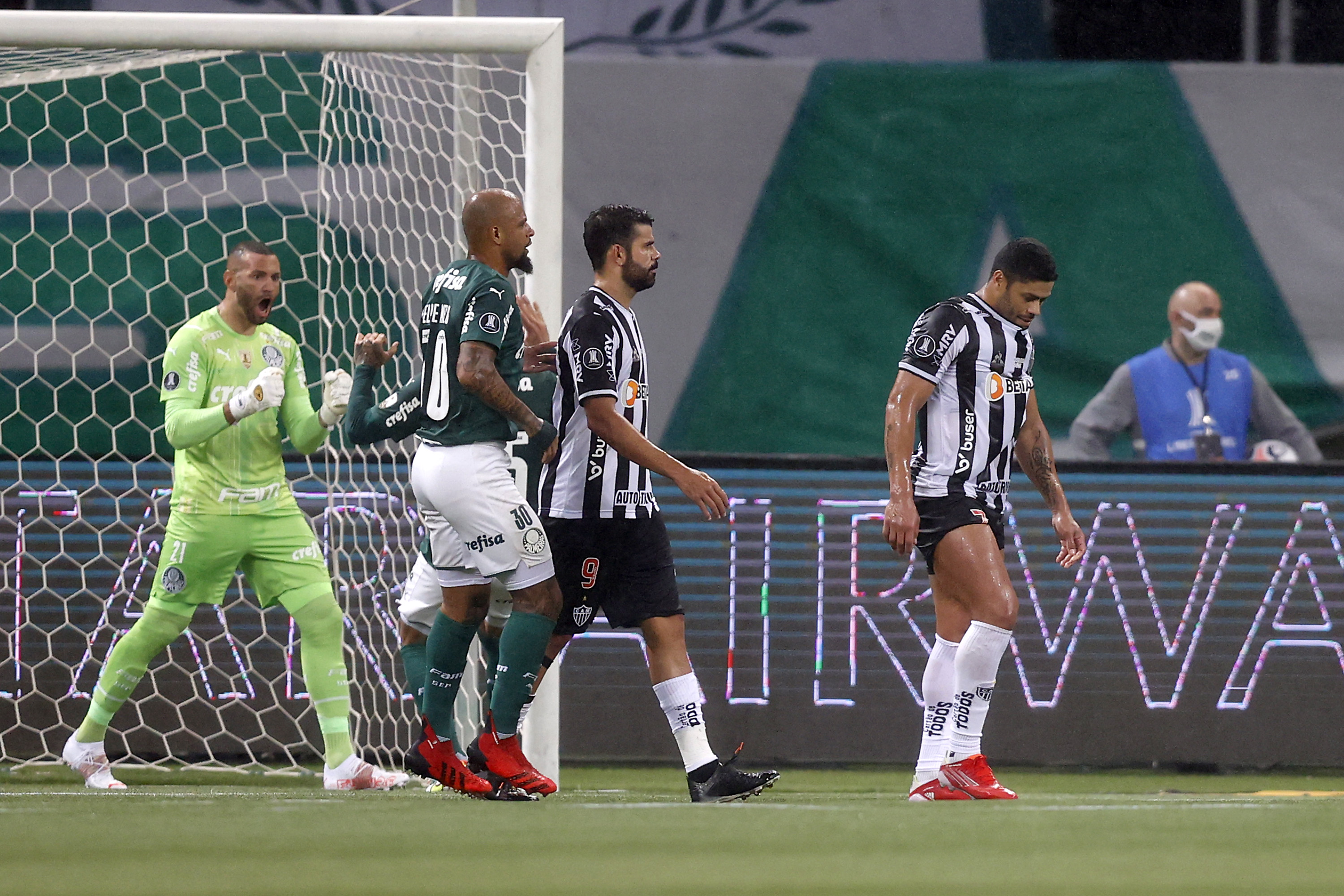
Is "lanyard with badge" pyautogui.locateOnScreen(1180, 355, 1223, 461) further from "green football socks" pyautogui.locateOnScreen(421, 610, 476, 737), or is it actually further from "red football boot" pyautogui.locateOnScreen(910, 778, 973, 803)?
"green football socks" pyautogui.locateOnScreen(421, 610, 476, 737)

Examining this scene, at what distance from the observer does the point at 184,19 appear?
600cm

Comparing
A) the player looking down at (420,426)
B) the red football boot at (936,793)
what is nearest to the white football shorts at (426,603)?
the player looking down at (420,426)

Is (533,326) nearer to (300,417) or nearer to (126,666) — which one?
(300,417)

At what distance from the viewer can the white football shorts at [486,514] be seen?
4887mm

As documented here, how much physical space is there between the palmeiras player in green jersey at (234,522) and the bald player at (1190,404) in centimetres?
369

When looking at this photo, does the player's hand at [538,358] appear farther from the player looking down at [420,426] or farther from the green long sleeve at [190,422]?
the green long sleeve at [190,422]

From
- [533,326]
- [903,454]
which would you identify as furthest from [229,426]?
[903,454]

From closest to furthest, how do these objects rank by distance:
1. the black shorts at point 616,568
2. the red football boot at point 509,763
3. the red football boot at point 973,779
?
the red football boot at point 509,763 < the black shorts at point 616,568 < the red football boot at point 973,779

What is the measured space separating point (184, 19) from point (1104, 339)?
4.38 meters

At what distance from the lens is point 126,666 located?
5.90m

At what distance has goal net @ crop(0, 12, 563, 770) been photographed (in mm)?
7031

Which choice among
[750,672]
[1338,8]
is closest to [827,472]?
[750,672]

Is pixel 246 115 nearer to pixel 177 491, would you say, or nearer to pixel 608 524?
pixel 177 491

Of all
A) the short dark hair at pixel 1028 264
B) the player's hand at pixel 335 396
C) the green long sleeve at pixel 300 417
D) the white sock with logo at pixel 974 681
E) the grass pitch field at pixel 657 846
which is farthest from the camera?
the green long sleeve at pixel 300 417
